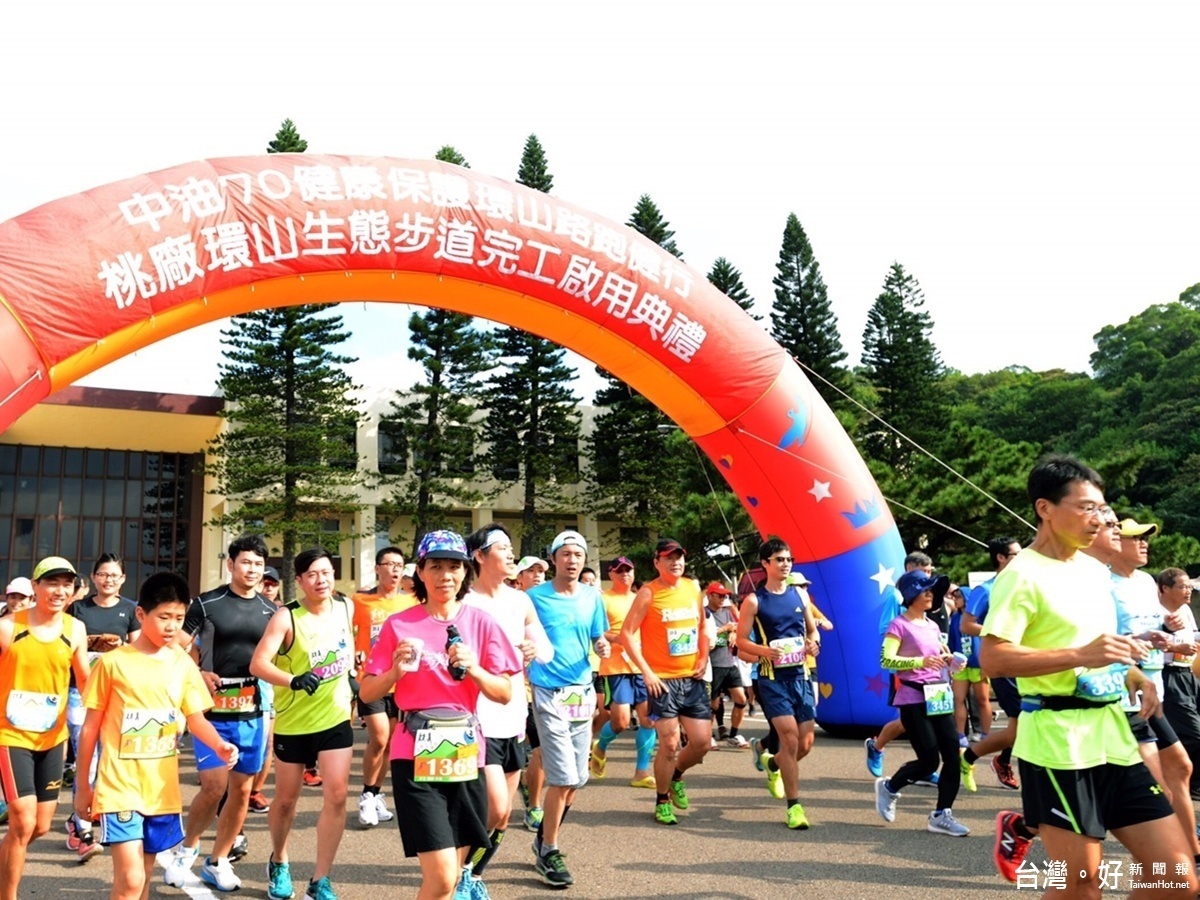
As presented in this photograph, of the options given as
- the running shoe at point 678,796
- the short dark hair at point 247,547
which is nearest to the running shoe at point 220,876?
the short dark hair at point 247,547

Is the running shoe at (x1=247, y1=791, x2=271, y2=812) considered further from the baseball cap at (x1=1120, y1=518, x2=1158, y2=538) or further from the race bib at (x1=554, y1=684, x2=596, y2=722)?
the baseball cap at (x1=1120, y1=518, x2=1158, y2=538)

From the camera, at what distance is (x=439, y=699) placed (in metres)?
4.30

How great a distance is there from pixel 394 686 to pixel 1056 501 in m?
2.79

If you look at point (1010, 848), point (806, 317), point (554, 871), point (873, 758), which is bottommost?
point (554, 871)

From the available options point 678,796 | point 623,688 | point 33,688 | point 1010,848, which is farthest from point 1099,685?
point 623,688

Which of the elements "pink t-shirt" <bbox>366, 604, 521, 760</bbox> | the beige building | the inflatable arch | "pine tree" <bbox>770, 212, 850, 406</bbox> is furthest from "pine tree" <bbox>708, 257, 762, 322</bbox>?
"pink t-shirt" <bbox>366, 604, 521, 760</bbox>

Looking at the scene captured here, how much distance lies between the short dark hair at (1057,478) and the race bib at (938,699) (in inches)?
151

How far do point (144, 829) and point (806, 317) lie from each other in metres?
32.3

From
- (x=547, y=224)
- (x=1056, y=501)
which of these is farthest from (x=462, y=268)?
(x=1056, y=501)

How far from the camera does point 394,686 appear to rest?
434 cm

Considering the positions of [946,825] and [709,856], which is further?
[946,825]

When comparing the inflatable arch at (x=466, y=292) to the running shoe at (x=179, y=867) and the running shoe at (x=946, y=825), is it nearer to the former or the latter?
the running shoe at (x=179, y=867)

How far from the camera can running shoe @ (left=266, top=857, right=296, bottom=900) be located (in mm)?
5656

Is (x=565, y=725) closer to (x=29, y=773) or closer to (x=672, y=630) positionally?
(x=672, y=630)
